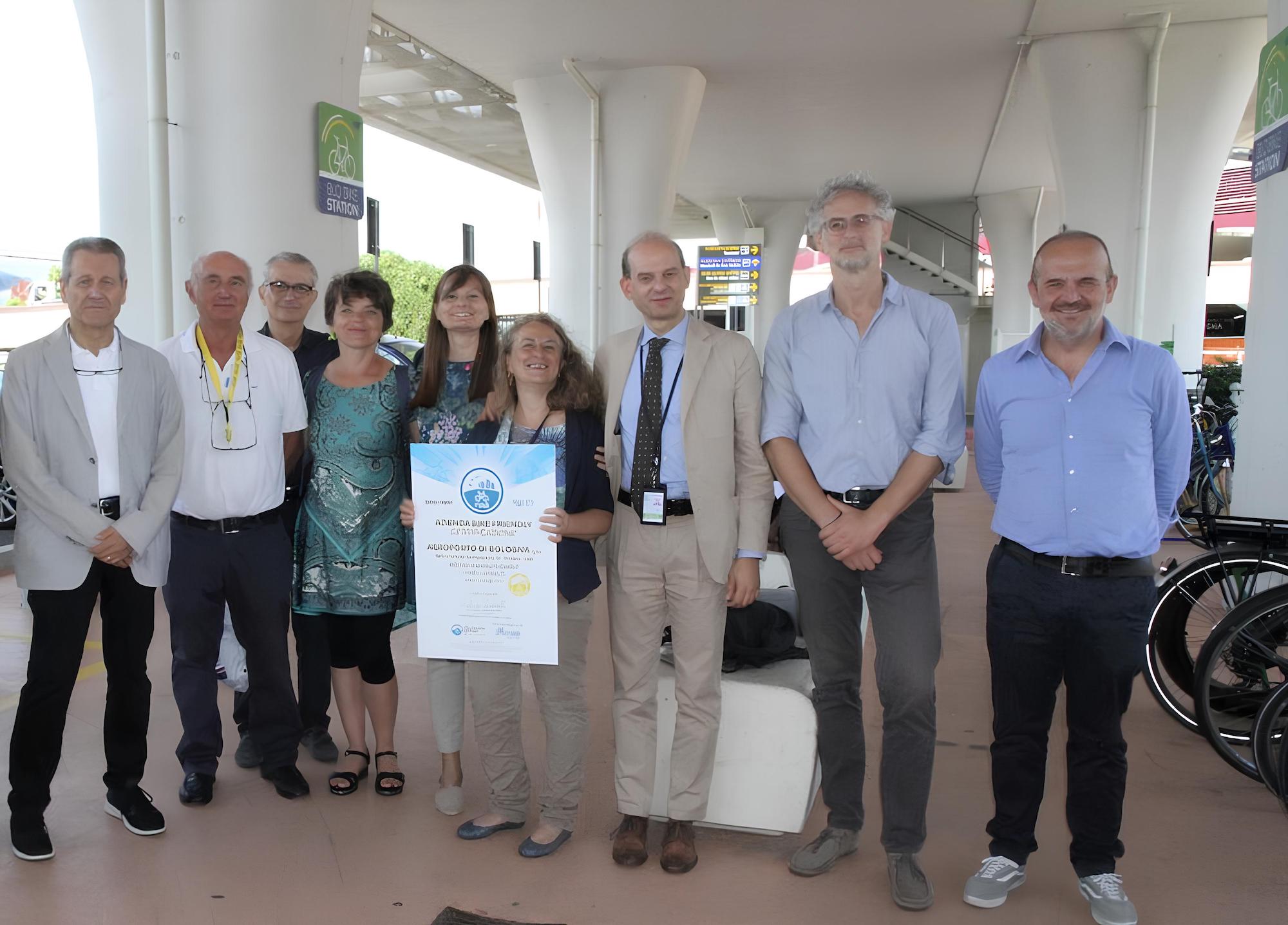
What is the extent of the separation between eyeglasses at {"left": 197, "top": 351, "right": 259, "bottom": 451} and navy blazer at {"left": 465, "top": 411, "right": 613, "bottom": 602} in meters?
1.17

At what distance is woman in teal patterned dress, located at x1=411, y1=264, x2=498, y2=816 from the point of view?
3338 mm

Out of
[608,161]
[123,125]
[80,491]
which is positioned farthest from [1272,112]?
[608,161]

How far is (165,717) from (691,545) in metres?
2.83

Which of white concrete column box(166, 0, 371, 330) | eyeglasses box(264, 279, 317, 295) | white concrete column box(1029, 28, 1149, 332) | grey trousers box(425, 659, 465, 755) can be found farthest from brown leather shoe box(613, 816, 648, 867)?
white concrete column box(1029, 28, 1149, 332)

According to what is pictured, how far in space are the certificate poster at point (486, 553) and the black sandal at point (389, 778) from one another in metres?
0.74

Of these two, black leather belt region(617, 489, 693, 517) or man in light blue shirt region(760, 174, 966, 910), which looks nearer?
man in light blue shirt region(760, 174, 966, 910)

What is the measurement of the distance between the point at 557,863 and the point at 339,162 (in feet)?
17.8

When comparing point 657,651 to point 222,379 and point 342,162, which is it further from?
point 342,162

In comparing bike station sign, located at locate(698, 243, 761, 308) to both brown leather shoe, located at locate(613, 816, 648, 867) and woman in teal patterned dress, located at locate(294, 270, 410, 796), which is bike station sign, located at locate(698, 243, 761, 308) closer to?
woman in teal patterned dress, located at locate(294, 270, 410, 796)

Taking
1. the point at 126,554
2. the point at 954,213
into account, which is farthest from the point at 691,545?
the point at 954,213

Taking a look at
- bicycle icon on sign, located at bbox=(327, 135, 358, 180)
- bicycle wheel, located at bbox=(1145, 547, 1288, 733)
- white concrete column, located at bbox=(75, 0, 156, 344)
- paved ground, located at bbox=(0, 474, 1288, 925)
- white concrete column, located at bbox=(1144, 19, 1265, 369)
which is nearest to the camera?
paved ground, located at bbox=(0, 474, 1288, 925)

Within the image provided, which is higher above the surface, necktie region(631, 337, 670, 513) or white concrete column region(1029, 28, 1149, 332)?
white concrete column region(1029, 28, 1149, 332)

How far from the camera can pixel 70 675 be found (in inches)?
122

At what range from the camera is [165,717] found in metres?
4.33
